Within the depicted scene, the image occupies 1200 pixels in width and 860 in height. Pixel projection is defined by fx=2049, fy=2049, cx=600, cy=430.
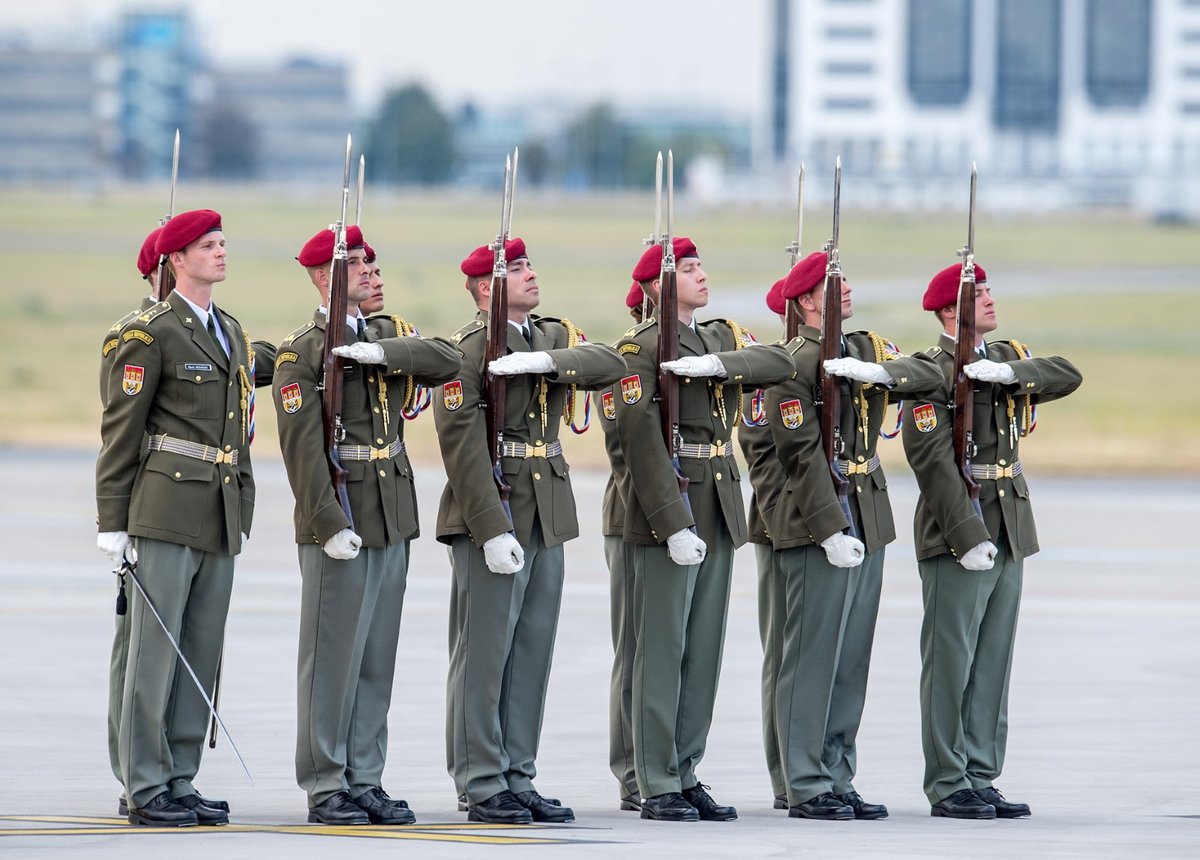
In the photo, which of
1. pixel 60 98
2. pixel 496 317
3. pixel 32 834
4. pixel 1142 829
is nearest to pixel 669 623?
pixel 496 317

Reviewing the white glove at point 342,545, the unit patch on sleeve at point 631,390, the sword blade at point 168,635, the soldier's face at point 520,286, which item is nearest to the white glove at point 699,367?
the unit patch on sleeve at point 631,390

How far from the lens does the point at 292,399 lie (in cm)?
670

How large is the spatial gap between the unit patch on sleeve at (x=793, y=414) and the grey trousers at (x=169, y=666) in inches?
78.5

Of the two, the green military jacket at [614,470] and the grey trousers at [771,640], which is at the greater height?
the green military jacket at [614,470]

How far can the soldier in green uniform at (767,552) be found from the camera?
732 cm

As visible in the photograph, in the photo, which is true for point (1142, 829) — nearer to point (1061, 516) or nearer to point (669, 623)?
point (669, 623)

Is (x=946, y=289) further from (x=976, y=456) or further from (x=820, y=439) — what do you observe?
(x=820, y=439)

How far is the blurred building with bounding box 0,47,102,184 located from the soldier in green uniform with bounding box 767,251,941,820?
5428 inches

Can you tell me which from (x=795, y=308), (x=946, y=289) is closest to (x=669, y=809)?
(x=795, y=308)

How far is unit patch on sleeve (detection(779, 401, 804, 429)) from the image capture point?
7.22 metres

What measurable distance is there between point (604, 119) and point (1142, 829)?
112827 mm

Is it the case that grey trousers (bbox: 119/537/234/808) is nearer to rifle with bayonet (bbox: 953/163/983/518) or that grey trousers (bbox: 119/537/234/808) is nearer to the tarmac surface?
the tarmac surface

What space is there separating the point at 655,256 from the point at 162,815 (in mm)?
2547

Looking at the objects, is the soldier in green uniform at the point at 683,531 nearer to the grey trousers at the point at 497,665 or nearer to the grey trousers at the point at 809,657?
the grey trousers at the point at 809,657
